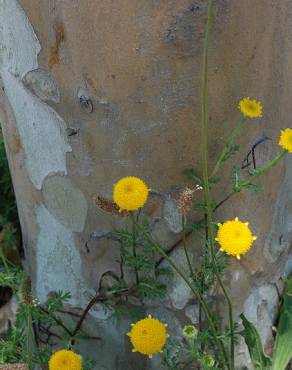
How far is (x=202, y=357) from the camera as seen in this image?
127 centimetres

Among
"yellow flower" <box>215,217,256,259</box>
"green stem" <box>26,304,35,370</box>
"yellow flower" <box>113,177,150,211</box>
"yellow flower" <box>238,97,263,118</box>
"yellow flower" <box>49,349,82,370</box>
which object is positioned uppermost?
"yellow flower" <box>238,97,263,118</box>

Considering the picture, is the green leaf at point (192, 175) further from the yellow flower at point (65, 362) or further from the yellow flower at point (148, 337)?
the yellow flower at point (65, 362)

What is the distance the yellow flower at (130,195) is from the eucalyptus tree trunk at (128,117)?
0.16m

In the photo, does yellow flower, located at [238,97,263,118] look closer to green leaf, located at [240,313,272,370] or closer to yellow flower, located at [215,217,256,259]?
yellow flower, located at [215,217,256,259]

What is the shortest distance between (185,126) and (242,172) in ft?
0.65

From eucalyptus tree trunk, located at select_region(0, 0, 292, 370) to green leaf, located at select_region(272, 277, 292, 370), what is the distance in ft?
0.24

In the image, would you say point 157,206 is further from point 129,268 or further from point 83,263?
point 83,263

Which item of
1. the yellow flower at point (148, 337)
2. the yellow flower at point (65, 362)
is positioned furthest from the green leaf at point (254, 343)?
the yellow flower at point (65, 362)

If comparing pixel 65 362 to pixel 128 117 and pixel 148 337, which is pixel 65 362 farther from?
pixel 128 117

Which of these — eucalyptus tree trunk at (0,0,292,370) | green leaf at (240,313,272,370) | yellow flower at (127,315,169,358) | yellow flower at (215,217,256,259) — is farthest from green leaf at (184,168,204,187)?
green leaf at (240,313,272,370)

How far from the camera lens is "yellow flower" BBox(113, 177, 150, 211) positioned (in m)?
1.19

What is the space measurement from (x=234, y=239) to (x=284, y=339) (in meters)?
0.57

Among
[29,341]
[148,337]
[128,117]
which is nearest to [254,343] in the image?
[148,337]

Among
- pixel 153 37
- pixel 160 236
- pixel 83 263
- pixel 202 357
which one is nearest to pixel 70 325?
pixel 83 263
